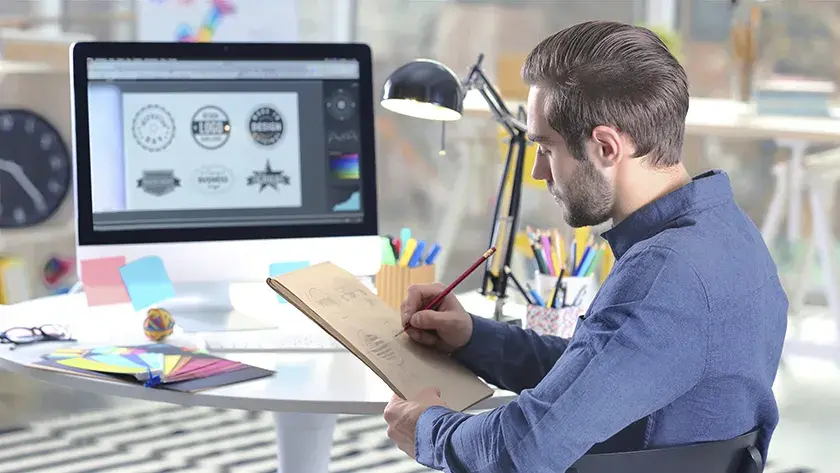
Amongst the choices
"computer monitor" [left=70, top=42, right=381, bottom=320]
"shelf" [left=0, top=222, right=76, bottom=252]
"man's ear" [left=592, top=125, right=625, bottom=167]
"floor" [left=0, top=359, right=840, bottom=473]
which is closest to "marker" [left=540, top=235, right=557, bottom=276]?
"computer monitor" [left=70, top=42, right=381, bottom=320]

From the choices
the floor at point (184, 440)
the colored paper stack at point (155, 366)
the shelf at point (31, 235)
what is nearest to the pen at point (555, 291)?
Answer: the colored paper stack at point (155, 366)

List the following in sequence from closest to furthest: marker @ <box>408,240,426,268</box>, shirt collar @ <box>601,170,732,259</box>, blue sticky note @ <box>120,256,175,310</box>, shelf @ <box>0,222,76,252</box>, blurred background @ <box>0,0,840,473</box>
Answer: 1. shirt collar @ <box>601,170,732,259</box>
2. blue sticky note @ <box>120,256,175,310</box>
3. marker @ <box>408,240,426,268</box>
4. blurred background @ <box>0,0,840,473</box>
5. shelf @ <box>0,222,76,252</box>

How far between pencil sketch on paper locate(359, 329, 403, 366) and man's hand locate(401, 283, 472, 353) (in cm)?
6

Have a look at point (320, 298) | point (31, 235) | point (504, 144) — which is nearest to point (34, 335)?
point (320, 298)

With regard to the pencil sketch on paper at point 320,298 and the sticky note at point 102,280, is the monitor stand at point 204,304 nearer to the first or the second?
the sticky note at point 102,280

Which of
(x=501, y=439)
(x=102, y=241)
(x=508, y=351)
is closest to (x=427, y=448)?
(x=501, y=439)

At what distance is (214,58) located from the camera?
1.93 meters

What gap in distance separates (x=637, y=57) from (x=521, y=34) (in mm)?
4581

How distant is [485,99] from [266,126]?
384 millimetres

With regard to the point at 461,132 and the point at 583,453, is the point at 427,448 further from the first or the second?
the point at 461,132

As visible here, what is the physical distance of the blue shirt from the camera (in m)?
1.14

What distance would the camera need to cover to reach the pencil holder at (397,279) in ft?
6.40

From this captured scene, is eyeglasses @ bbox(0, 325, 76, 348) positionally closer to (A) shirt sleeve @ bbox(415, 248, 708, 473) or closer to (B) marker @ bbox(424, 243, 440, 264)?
(B) marker @ bbox(424, 243, 440, 264)

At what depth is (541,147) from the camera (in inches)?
52.1
